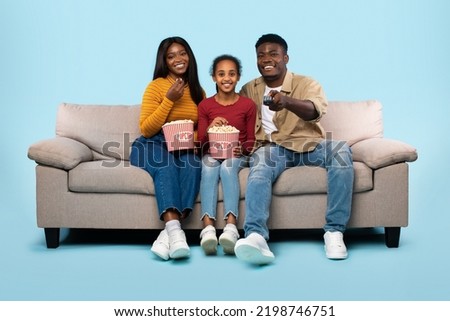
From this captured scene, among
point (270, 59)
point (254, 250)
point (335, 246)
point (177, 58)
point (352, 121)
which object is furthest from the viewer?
point (352, 121)

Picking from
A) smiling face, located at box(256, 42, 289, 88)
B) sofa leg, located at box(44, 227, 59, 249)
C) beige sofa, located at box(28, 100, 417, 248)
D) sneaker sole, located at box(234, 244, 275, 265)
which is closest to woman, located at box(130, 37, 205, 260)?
beige sofa, located at box(28, 100, 417, 248)

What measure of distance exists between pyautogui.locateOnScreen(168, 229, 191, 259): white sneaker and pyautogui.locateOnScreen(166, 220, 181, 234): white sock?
0.03m

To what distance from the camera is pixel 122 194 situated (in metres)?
4.34

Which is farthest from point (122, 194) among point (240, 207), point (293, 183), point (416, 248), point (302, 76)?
point (416, 248)

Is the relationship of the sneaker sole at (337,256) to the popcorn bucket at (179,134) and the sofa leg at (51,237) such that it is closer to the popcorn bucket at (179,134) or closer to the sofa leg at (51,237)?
the popcorn bucket at (179,134)

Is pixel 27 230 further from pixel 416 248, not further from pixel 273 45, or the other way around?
pixel 416 248

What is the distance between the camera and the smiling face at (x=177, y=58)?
4.62 meters

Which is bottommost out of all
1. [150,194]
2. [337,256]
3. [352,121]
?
[337,256]

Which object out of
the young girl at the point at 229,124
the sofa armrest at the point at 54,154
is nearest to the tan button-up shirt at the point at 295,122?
the young girl at the point at 229,124

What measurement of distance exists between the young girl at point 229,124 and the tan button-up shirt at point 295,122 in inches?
4.6

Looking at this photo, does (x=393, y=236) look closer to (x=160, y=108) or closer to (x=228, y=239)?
(x=228, y=239)

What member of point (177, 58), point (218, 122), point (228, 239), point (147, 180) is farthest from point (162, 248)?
point (177, 58)

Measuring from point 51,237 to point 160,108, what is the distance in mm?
948

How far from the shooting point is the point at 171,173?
167 inches
